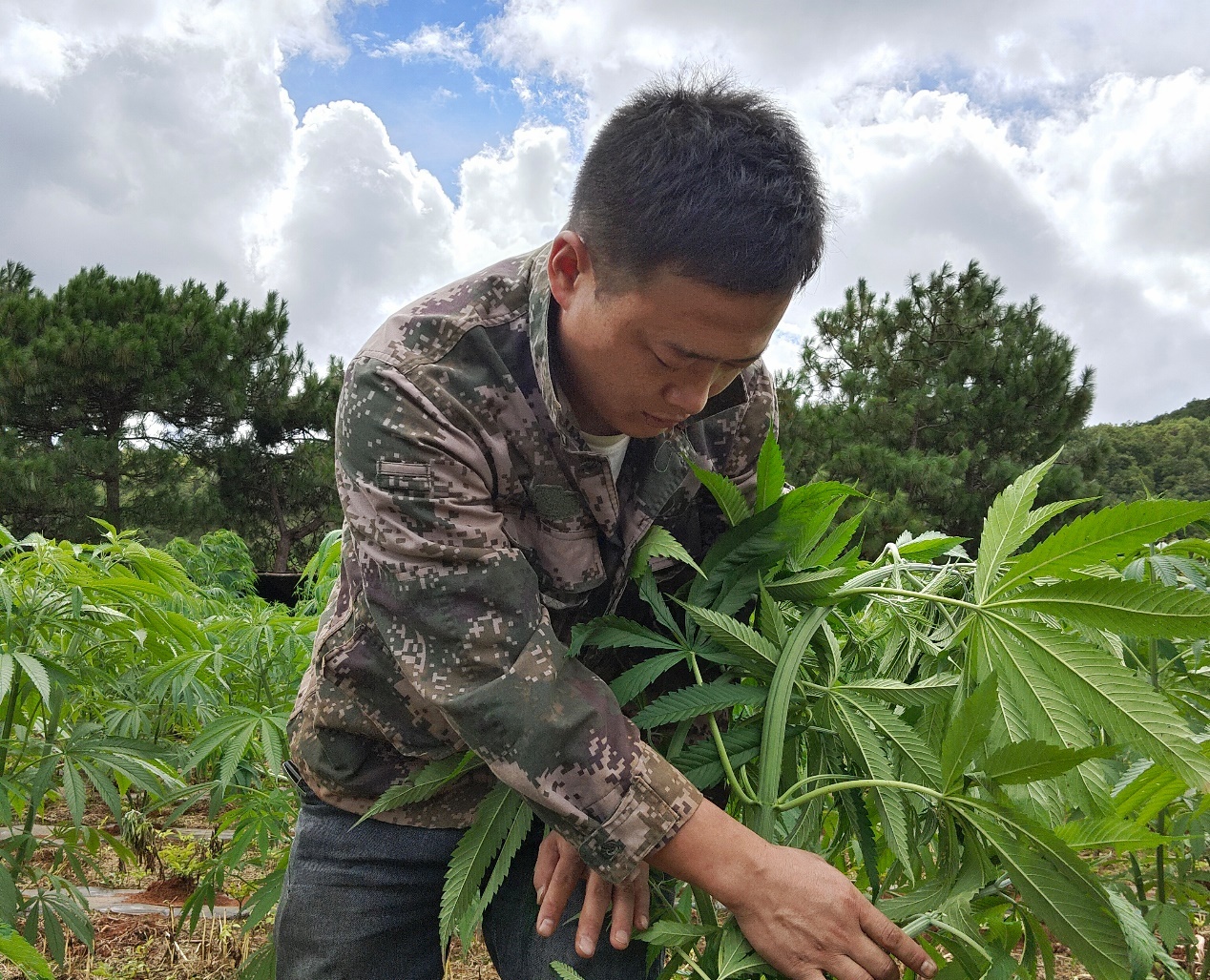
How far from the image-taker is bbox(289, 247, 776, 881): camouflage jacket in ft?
3.12

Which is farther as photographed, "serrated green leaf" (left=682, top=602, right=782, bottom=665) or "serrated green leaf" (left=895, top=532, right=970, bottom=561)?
"serrated green leaf" (left=895, top=532, right=970, bottom=561)

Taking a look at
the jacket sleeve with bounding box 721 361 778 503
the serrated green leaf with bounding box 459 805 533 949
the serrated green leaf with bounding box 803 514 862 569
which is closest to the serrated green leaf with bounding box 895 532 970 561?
the serrated green leaf with bounding box 803 514 862 569

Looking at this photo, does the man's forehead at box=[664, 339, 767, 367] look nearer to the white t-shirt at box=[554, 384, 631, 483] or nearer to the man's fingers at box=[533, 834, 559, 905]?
the white t-shirt at box=[554, 384, 631, 483]

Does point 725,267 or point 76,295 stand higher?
point 76,295

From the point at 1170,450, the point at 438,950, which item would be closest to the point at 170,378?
the point at 438,950

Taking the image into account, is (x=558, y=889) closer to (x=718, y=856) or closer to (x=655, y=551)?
(x=718, y=856)

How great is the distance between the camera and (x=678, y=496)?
4.03 feet

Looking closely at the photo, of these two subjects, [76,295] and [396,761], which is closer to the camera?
[396,761]

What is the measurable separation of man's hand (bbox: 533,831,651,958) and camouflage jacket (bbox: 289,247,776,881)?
0.09 metres

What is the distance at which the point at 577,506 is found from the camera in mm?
1177

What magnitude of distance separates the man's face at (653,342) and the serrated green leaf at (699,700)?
289mm

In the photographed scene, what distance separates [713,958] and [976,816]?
0.29m

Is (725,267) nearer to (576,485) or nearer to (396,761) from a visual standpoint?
(576,485)

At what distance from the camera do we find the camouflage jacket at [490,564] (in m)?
0.95
